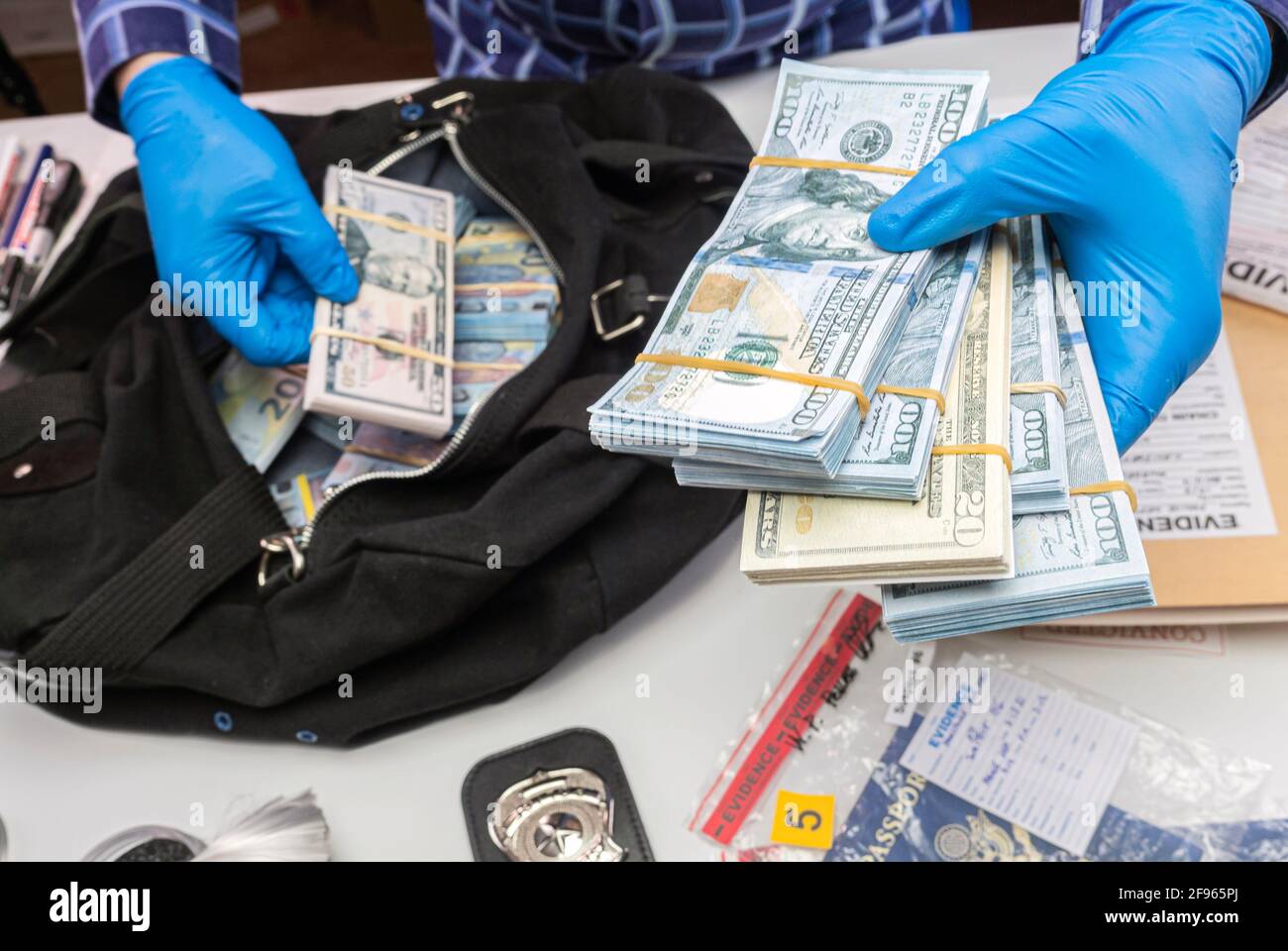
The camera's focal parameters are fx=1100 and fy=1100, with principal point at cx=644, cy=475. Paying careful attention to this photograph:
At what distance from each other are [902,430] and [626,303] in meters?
0.36

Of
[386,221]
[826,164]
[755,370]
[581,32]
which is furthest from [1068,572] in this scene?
[581,32]

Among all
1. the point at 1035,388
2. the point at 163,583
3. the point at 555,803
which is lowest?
the point at 555,803

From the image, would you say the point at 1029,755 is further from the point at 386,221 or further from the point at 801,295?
the point at 386,221

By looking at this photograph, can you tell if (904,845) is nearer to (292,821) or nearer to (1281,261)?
(292,821)

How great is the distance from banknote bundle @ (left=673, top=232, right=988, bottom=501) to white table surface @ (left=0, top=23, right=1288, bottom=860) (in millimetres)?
249

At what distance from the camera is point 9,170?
125 centimetres

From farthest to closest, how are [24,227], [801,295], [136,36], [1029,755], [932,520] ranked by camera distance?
1. [24,227]
2. [136,36]
3. [1029,755]
4. [801,295]
5. [932,520]

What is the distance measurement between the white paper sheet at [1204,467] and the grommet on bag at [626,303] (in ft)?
1.36

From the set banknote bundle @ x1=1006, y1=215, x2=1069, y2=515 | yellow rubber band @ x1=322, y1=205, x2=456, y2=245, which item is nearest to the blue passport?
banknote bundle @ x1=1006, y1=215, x2=1069, y2=515

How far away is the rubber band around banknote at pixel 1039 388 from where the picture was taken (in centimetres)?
67

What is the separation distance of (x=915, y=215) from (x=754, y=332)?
136mm

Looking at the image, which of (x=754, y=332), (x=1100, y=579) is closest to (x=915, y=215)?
(x=754, y=332)

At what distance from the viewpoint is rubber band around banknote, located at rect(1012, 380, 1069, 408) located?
0.67 metres

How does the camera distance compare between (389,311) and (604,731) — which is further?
(389,311)
